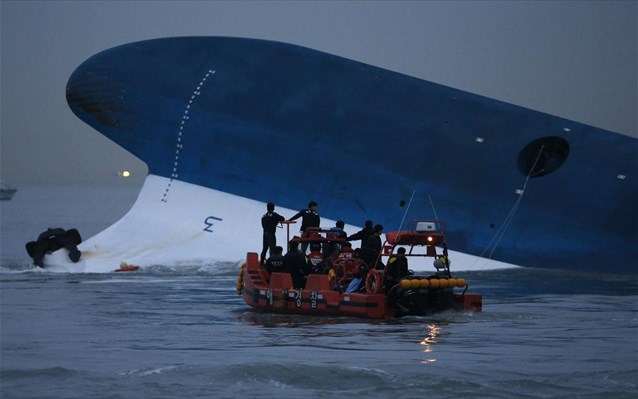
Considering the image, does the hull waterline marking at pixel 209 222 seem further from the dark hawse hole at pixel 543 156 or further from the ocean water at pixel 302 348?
the dark hawse hole at pixel 543 156

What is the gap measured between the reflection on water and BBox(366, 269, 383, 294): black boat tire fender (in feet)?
3.47

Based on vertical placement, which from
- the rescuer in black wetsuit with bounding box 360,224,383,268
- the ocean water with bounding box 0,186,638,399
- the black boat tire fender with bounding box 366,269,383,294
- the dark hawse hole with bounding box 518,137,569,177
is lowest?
the ocean water with bounding box 0,186,638,399

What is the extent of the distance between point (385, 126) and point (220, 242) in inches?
192

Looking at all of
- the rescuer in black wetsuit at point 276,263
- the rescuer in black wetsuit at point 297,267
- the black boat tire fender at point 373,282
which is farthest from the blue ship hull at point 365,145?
the black boat tire fender at point 373,282

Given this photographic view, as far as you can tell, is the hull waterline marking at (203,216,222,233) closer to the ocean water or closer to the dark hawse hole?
the ocean water

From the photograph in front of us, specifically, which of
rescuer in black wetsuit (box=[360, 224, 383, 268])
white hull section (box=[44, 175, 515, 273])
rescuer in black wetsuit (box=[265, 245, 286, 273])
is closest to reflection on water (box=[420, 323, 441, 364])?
rescuer in black wetsuit (box=[360, 224, 383, 268])

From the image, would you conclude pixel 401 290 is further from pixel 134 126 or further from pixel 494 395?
pixel 134 126

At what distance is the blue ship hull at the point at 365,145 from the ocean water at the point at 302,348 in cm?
371

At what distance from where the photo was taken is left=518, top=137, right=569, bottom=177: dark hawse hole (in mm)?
28750

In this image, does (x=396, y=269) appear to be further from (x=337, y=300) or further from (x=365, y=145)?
(x=365, y=145)

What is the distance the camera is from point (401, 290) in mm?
18641

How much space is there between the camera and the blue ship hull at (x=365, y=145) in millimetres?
28250

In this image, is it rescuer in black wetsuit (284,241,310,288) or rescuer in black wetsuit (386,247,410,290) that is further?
rescuer in black wetsuit (284,241,310,288)

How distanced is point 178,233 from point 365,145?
5020 millimetres
